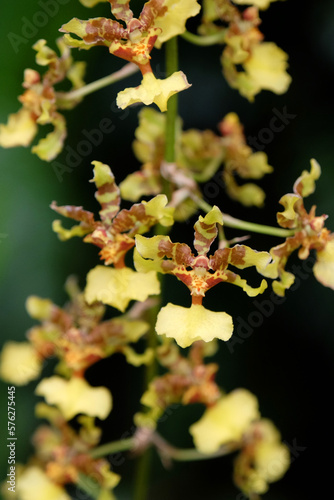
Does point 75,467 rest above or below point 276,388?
above

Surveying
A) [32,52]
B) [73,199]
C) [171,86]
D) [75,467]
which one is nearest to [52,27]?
[32,52]

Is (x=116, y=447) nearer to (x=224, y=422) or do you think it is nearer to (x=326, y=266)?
(x=224, y=422)

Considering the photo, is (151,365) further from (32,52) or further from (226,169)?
(32,52)

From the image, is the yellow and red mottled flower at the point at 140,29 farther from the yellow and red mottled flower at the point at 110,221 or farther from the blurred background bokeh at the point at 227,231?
the blurred background bokeh at the point at 227,231

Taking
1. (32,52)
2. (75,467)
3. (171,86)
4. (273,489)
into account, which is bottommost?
(273,489)

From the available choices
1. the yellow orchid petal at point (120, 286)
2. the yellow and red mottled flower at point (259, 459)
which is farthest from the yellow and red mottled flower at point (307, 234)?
the yellow and red mottled flower at point (259, 459)

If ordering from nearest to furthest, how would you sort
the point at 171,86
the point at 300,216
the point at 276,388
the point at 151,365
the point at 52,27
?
the point at 171,86 < the point at 300,216 < the point at 151,365 < the point at 52,27 < the point at 276,388

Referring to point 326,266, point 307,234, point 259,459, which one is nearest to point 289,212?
point 307,234
